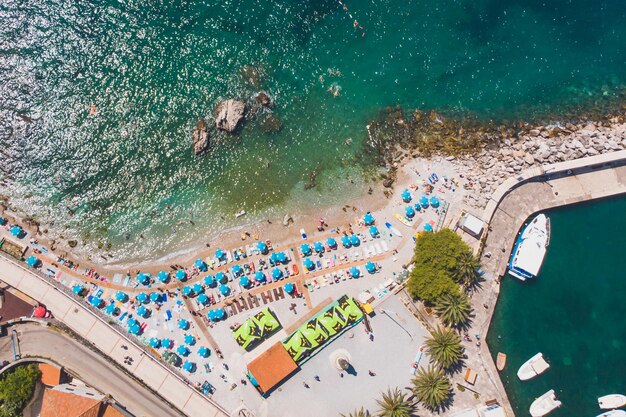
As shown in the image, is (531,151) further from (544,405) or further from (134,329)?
(134,329)

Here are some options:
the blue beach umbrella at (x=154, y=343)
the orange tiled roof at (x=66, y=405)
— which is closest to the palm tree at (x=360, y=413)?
the blue beach umbrella at (x=154, y=343)

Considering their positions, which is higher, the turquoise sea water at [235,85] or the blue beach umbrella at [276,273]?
the turquoise sea water at [235,85]

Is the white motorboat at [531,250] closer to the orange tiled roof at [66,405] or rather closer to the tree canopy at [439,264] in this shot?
the tree canopy at [439,264]

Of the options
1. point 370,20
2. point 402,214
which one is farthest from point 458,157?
point 370,20

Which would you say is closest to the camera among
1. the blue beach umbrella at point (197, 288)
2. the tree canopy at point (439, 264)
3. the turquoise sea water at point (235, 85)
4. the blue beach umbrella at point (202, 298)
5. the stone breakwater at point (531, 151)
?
the tree canopy at point (439, 264)

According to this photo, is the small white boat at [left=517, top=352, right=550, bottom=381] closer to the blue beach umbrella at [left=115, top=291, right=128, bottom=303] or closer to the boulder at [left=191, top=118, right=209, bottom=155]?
the boulder at [left=191, top=118, right=209, bottom=155]

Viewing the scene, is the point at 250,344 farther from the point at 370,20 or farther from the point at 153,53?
the point at 370,20
